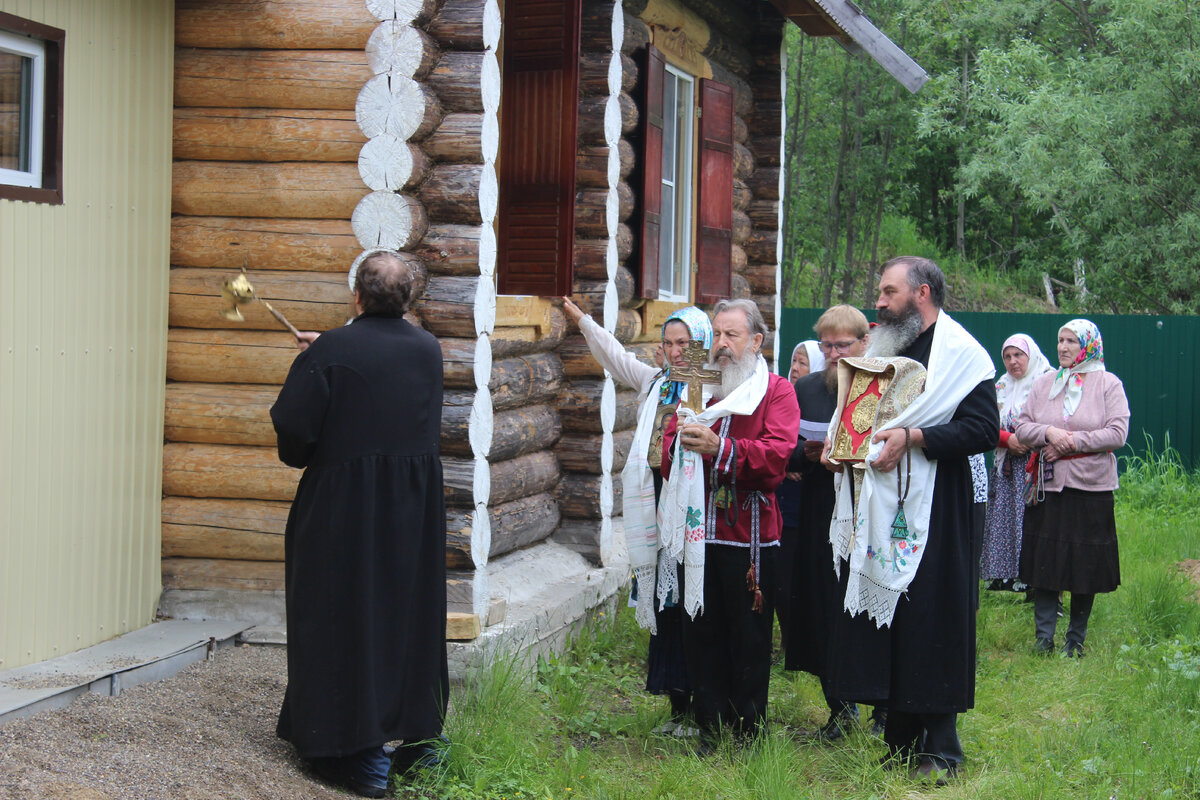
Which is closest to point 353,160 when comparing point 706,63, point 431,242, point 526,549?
point 431,242

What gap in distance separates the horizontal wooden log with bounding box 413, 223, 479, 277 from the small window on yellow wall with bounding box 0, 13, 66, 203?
4.98ft

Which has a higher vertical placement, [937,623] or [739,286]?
[739,286]

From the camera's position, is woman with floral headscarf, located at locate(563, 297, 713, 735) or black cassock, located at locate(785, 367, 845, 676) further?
black cassock, located at locate(785, 367, 845, 676)

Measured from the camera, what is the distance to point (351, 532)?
436cm

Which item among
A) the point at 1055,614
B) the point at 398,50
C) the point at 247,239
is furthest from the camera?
the point at 1055,614

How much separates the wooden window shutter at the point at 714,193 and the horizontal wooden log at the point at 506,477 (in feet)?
8.58

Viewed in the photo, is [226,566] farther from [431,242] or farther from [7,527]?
[431,242]

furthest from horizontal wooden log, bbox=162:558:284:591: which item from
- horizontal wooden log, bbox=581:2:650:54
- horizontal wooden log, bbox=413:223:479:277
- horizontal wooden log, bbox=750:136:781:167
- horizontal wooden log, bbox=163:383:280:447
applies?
horizontal wooden log, bbox=750:136:781:167

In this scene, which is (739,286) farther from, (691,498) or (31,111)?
(31,111)

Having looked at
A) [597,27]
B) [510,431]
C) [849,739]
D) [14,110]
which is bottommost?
[849,739]

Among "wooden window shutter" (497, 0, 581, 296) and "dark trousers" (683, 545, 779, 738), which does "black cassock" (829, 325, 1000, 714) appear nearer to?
"dark trousers" (683, 545, 779, 738)

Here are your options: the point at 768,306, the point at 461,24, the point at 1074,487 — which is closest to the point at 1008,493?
the point at 1074,487

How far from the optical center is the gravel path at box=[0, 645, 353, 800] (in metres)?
3.90

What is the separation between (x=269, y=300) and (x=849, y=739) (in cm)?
317
